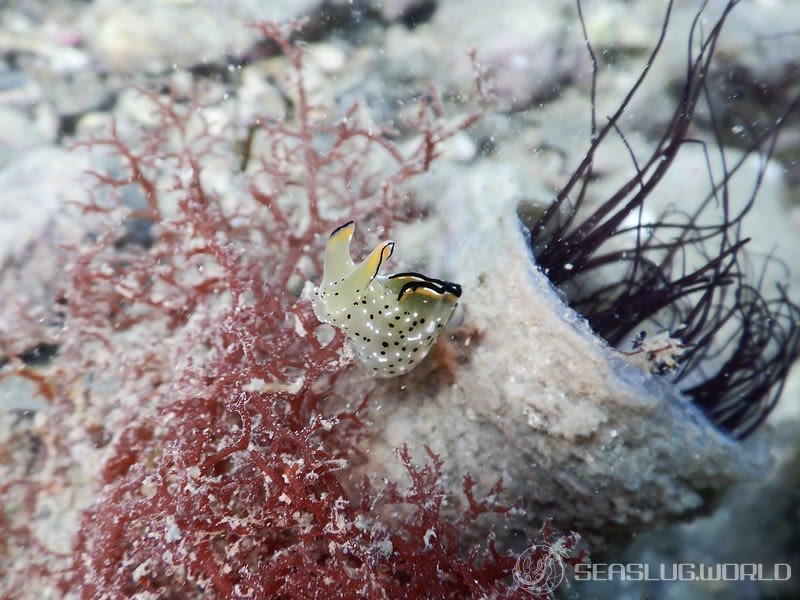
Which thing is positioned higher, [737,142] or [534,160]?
[737,142]

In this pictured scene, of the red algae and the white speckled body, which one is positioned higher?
the white speckled body

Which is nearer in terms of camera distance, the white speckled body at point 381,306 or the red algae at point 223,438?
the white speckled body at point 381,306

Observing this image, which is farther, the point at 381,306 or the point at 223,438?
the point at 223,438

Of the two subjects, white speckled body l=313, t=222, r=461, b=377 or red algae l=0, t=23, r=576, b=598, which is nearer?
white speckled body l=313, t=222, r=461, b=377

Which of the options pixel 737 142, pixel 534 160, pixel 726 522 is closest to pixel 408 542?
pixel 534 160

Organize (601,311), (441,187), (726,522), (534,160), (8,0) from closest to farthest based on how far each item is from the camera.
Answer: (601,311)
(441,187)
(534,160)
(726,522)
(8,0)

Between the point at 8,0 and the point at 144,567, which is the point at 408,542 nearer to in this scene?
the point at 144,567

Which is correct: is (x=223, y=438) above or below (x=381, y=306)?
below

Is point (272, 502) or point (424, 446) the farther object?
point (424, 446)
